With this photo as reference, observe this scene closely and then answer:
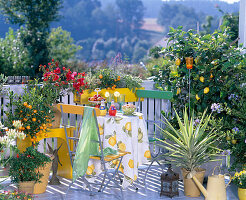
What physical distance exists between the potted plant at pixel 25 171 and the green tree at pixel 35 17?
9995 millimetres

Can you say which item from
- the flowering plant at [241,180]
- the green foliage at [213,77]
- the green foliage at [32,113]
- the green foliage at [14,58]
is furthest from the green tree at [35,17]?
the flowering plant at [241,180]

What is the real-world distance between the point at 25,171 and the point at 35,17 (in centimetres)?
1090

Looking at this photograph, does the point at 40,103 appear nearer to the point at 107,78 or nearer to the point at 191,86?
the point at 107,78

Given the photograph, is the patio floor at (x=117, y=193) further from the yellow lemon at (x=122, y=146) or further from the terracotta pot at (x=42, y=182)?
the yellow lemon at (x=122, y=146)

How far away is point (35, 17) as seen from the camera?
14.4 m

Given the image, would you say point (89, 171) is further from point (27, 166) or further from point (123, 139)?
point (27, 166)

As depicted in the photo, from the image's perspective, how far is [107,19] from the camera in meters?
29.2

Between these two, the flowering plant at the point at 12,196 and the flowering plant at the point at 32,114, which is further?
the flowering plant at the point at 32,114

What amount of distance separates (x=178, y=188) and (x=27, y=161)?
169 cm

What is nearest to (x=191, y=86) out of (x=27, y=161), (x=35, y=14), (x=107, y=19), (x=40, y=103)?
(x=40, y=103)

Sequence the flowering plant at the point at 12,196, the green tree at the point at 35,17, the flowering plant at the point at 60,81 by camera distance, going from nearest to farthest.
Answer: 1. the flowering plant at the point at 12,196
2. the flowering plant at the point at 60,81
3. the green tree at the point at 35,17

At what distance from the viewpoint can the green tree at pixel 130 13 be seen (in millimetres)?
29266

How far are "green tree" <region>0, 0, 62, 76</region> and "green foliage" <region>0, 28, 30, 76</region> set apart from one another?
8.3 inches

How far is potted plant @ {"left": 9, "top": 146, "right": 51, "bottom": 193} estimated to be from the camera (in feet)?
13.9
